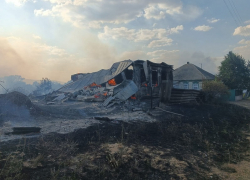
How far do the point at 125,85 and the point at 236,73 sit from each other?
17743mm

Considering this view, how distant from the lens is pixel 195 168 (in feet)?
13.8

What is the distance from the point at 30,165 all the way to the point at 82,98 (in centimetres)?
1454

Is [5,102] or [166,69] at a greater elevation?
[166,69]

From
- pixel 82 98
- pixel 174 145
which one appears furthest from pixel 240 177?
pixel 82 98

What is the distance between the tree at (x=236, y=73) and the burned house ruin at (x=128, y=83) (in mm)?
Result: 9506

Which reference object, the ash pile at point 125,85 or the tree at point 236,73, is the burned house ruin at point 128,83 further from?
the tree at point 236,73

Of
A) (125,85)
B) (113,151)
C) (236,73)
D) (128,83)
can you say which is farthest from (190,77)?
(113,151)

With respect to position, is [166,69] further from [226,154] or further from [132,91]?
[226,154]

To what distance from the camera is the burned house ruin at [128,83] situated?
1583 cm

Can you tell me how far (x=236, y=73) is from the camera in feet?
79.9

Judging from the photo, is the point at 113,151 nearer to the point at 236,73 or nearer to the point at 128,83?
the point at 128,83

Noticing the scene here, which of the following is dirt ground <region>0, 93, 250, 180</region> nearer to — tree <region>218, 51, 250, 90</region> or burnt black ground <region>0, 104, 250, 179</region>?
burnt black ground <region>0, 104, 250, 179</region>


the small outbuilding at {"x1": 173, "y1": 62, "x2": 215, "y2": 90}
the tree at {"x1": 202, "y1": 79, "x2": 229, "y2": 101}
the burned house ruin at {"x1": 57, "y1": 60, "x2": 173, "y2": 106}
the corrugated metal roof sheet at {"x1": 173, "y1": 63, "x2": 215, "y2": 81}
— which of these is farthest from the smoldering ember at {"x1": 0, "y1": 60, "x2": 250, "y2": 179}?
the corrugated metal roof sheet at {"x1": 173, "y1": 63, "x2": 215, "y2": 81}

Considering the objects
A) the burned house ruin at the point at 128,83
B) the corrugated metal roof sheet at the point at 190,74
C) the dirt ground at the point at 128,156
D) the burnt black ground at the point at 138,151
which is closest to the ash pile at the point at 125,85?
the burned house ruin at the point at 128,83
